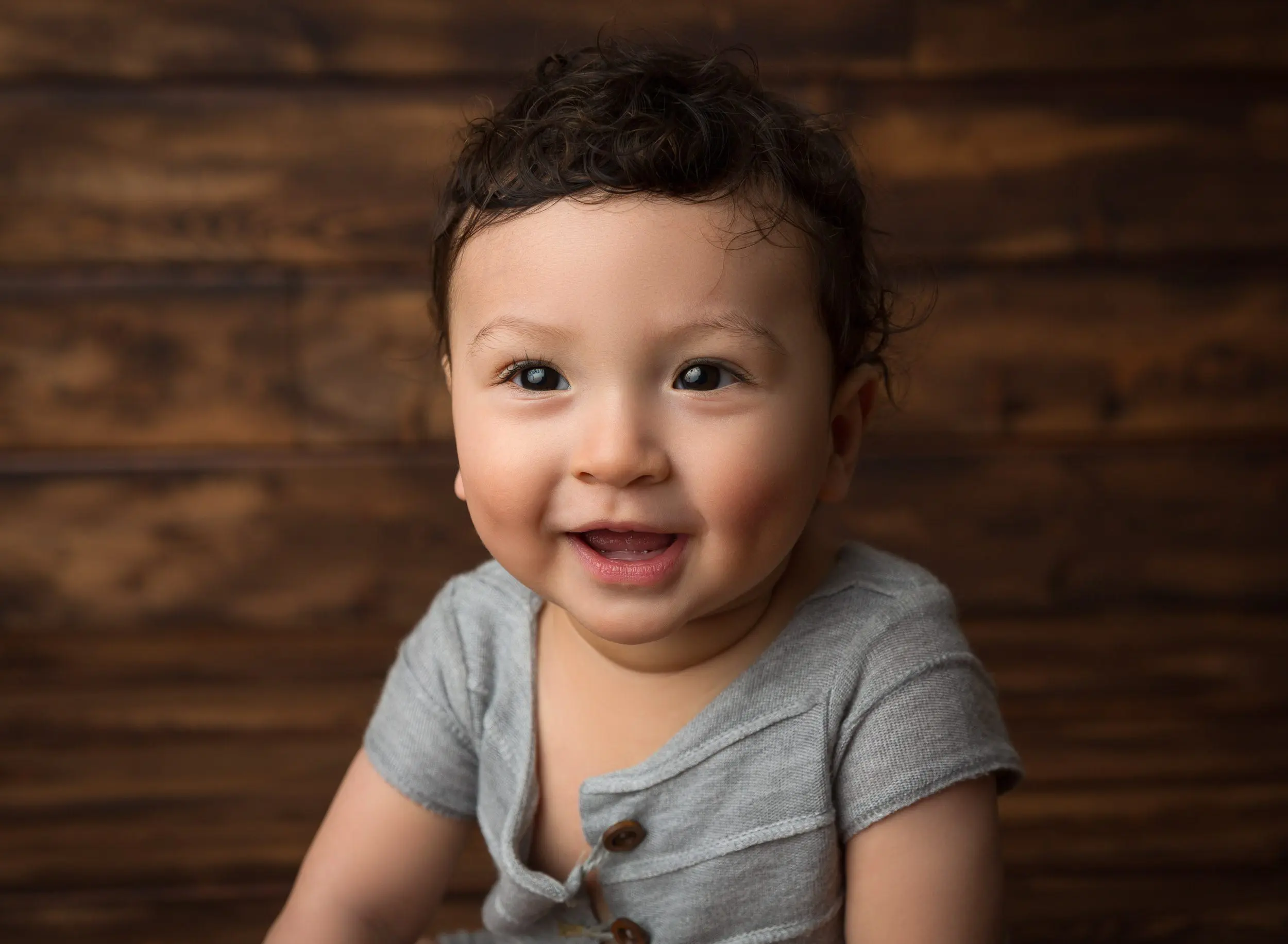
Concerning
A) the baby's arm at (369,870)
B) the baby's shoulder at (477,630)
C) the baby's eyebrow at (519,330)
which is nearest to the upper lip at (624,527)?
the baby's eyebrow at (519,330)

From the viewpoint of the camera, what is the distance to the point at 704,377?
78 centimetres

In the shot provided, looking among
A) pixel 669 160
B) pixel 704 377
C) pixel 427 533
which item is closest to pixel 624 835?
pixel 704 377

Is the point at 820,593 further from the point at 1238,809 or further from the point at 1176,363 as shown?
the point at 1238,809

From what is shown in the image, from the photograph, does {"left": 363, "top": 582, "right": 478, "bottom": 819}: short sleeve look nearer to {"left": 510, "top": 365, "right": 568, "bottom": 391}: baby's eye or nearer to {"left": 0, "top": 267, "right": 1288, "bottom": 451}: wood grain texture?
{"left": 510, "top": 365, "right": 568, "bottom": 391}: baby's eye

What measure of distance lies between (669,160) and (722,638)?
33 centimetres

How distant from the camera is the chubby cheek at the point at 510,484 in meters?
0.78

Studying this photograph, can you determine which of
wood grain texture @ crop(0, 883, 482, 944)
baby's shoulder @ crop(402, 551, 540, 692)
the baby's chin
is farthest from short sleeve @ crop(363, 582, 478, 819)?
wood grain texture @ crop(0, 883, 482, 944)

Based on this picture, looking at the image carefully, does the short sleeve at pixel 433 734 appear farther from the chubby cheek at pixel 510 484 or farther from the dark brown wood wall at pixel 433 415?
the dark brown wood wall at pixel 433 415

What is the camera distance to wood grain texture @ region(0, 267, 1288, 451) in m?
1.51

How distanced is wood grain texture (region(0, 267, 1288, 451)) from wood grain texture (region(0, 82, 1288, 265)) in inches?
1.7

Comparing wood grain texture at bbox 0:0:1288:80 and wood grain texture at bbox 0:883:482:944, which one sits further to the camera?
wood grain texture at bbox 0:883:482:944

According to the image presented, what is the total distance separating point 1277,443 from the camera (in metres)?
1.60

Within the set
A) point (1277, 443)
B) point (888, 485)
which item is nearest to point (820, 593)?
point (888, 485)

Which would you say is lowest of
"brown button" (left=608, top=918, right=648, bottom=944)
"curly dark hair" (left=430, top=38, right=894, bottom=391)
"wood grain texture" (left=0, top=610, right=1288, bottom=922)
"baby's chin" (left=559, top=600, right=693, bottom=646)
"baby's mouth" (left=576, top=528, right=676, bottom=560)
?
"wood grain texture" (left=0, top=610, right=1288, bottom=922)
